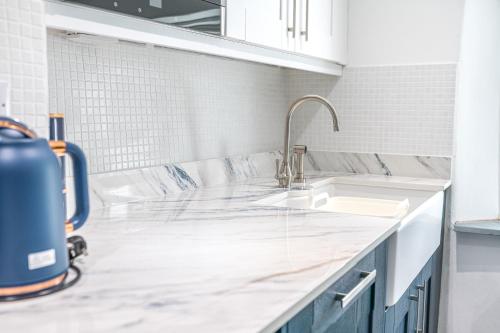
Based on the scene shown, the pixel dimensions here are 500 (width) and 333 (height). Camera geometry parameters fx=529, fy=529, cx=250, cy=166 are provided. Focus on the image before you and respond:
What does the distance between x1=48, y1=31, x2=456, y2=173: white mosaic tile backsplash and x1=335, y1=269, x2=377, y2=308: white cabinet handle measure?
0.79 meters

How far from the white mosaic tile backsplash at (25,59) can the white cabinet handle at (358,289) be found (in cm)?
71

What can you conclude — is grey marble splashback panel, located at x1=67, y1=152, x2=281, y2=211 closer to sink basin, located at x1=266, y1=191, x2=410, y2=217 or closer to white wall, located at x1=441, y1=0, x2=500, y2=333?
sink basin, located at x1=266, y1=191, x2=410, y2=217

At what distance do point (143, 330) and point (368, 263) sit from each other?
72cm

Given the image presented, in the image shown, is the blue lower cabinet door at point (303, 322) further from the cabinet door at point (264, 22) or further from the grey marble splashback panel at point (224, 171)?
the cabinet door at point (264, 22)

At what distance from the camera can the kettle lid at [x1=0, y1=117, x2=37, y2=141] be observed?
0.80 metres

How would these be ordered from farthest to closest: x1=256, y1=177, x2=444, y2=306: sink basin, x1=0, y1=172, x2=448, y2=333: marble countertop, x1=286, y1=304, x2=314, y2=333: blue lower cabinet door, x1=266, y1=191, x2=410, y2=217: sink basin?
1. x1=266, y1=191, x2=410, y2=217: sink basin
2. x1=256, y1=177, x2=444, y2=306: sink basin
3. x1=286, y1=304, x2=314, y2=333: blue lower cabinet door
4. x1=0, y1=172, x2=448, y2=333: marble countertop

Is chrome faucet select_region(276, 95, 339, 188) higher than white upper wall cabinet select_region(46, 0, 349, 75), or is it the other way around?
white upper wall cabinet select_region(46, 0, 349, 75)

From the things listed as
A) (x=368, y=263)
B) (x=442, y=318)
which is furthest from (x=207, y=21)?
(x=442, y=318)

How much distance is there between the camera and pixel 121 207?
1.49 meters

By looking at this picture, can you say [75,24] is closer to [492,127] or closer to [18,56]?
[18,56]

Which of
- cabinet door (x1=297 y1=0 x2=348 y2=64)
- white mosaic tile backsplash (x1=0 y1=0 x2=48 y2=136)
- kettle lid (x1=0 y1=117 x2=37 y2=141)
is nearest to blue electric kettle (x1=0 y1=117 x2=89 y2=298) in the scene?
kettle lid (x1=0 y1=117 x2=37 y2=141)

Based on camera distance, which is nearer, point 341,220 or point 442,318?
point 341,220

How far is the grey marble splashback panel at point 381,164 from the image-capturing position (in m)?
2.32

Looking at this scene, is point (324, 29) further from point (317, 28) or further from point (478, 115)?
point (478, 115)
